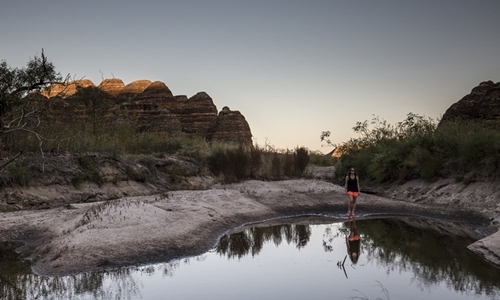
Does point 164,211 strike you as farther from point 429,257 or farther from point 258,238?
point 429,257

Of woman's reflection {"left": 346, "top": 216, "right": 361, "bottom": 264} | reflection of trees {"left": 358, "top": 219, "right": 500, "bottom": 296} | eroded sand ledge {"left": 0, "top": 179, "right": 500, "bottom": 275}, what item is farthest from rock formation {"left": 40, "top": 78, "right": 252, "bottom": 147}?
reflection of trees {"left": 358, "top": 219, "right": 500, "bottom": 296}

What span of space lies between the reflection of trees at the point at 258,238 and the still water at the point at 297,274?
0.09 ft

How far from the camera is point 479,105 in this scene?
3222cm

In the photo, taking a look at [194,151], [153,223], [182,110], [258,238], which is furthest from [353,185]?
[182,110]

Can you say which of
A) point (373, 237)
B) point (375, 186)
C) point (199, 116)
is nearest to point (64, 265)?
point (373, 237)

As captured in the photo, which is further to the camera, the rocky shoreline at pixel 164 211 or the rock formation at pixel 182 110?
the rock formation at pixel 182 110

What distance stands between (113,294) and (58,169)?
10.4 meters

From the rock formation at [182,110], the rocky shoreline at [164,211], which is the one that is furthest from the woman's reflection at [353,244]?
the rock formation at [182,110]

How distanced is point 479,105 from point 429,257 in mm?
24400

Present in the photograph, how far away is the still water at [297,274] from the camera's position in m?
8.16

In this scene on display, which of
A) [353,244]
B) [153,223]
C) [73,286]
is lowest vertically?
[353,244]

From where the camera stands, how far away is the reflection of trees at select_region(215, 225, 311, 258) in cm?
1175

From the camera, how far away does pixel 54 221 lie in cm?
1265

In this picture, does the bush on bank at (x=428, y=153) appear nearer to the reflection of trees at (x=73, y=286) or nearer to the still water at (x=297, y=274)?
the still water at (x=297, y=274)
